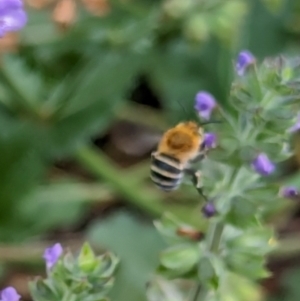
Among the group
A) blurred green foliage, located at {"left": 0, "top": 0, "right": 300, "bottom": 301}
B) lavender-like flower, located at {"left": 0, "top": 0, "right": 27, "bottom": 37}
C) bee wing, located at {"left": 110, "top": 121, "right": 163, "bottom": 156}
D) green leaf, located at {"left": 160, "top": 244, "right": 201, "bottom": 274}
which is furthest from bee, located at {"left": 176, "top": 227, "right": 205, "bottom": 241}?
bee wing, located at {"left": 110, "top": 121, "right": 163, "bottom": 156}

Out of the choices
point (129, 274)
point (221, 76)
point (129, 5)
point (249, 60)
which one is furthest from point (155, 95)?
point (249, 60)

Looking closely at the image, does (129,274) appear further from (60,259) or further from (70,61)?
(60,259)

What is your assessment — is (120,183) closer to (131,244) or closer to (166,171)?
(131,244)

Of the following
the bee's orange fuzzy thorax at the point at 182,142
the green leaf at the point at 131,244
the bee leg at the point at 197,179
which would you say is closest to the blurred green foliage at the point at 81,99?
the green leaf at the point at 131,244

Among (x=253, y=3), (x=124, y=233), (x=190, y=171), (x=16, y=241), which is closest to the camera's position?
(x=190, y=171)

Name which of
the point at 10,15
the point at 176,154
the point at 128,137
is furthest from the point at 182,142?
the point at 128,137

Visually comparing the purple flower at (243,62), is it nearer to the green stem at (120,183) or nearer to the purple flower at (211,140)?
the purple flower at (211,140)

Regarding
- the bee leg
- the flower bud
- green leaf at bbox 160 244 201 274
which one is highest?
the bee leg

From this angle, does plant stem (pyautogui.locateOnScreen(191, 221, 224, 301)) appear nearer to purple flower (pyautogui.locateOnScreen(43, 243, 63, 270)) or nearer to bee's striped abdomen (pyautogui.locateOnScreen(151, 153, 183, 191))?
bee's striped abdomen (pyautogui.locateOnScreen(151, 153, 183, 191))
